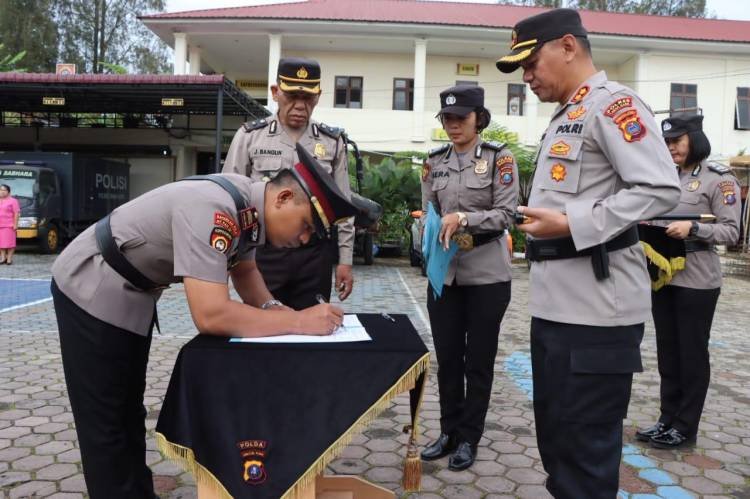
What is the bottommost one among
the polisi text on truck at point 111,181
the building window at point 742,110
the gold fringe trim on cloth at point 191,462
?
the gold fringe trim on cloth at point 191,462

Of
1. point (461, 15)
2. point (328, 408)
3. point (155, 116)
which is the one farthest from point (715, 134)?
point (328, 408)

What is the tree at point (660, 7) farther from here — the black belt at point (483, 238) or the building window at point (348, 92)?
the black belt at point (483, 238)

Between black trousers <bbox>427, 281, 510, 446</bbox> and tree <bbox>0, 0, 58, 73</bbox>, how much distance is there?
31690mm

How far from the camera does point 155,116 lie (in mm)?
21172

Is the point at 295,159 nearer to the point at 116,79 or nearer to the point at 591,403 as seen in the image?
the point at 591,403

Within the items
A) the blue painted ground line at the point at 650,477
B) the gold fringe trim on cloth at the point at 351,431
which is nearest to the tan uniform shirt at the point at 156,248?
the gold fringe trim on cloth at the point at 351,431

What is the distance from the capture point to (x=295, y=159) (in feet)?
10.5

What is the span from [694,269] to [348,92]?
1938 cm

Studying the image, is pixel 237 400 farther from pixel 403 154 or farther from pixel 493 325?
pixel 403 154

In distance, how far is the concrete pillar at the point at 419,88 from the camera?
66.3ft

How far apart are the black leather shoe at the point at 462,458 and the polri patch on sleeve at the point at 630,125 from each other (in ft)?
6.35

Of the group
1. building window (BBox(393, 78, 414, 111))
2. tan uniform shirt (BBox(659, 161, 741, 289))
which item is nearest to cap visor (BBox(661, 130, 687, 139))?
tan uniform shirt (BBox(659, 161, 741, 289))

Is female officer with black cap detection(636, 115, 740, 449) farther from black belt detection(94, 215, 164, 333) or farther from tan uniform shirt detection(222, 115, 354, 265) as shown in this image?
black belt detection(94, 215, 164, 333)

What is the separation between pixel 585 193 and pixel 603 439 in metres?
0.77
